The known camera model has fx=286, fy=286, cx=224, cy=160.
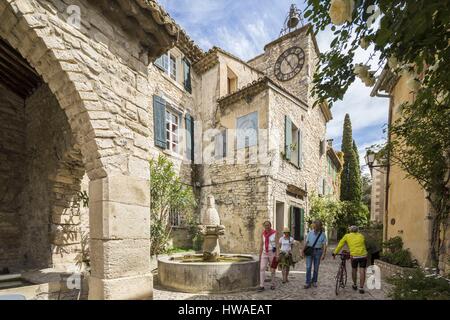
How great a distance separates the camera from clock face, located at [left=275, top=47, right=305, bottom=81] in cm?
1242

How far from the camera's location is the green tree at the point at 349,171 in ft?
68.9

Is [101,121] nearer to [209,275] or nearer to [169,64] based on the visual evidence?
[209,275]

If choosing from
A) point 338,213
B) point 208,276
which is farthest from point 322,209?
Answer: point 208,276

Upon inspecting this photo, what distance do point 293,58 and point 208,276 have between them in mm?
10479

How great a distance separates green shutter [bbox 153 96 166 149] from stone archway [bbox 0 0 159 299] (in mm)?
5906

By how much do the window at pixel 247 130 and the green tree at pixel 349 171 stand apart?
13.5 meters

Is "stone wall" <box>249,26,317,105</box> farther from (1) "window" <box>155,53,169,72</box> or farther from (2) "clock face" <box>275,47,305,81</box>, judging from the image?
(1) "window" <box>155,53,169,72</box>

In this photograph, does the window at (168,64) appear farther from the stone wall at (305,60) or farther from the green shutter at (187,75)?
the stone wall at (305,60)

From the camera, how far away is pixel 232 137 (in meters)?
11.0

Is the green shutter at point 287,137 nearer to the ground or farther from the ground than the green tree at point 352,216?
farther from the ground

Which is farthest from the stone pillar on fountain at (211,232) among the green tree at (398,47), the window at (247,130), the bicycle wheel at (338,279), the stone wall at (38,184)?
the window at (247,130)

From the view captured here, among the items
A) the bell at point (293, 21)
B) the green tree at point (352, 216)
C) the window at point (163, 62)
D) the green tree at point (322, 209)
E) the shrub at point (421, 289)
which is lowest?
the green tree at point (352, 216)
